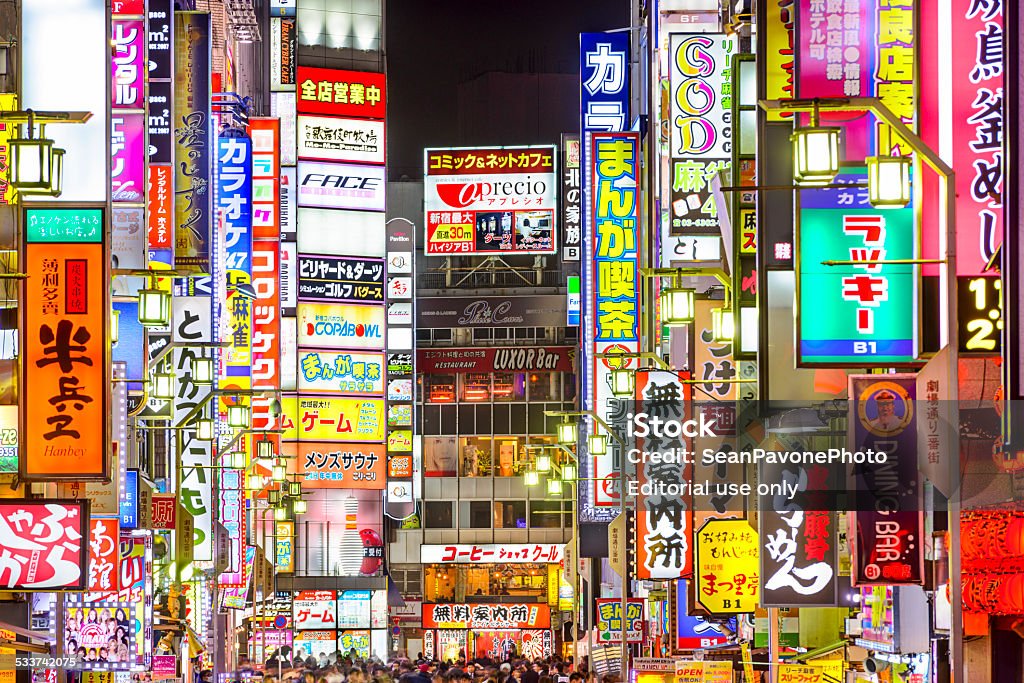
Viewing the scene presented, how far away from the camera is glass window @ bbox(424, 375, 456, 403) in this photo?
7031 cm

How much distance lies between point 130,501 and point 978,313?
16269 mm

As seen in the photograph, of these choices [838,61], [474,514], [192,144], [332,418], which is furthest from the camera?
[474,514]

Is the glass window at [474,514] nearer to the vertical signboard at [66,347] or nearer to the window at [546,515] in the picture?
the window at [546,515]

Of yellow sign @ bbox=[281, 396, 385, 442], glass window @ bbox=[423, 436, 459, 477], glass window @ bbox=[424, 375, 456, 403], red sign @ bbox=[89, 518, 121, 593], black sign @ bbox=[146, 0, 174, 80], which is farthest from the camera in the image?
glass window @ bbox=[424, 375, 456, 403]

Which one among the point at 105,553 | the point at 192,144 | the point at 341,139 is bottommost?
the point at 105,553

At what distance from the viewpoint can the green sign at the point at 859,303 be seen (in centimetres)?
1365

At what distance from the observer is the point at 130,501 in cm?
2559

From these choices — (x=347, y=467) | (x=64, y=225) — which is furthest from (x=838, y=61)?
(x=347, y=467)

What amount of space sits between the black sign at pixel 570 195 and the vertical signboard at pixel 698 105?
25.3 metres

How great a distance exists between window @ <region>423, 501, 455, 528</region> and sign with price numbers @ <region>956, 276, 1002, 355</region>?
5641 centimetres

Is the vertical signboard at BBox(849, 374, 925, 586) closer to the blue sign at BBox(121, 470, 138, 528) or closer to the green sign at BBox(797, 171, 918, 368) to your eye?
the green sign at BBox(797, 171, 918, 368)

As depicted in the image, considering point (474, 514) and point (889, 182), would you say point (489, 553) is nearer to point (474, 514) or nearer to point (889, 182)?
point (474, 514)

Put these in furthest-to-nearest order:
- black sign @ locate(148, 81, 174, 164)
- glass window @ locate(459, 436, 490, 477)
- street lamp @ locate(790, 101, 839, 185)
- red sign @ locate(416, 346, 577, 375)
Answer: glass window @ locate(459, 436, 490, 477) < red sign @ locate(416, 346, 577, 375) < black sign @ locate(148, 81, 174, 164) < street lamp @ locate(790, 101, 839, 185)

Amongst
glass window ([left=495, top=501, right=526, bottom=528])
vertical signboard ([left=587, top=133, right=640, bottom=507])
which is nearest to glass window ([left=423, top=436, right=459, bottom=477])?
glass window ([left=495, top=501, right=526, bottom=528])
